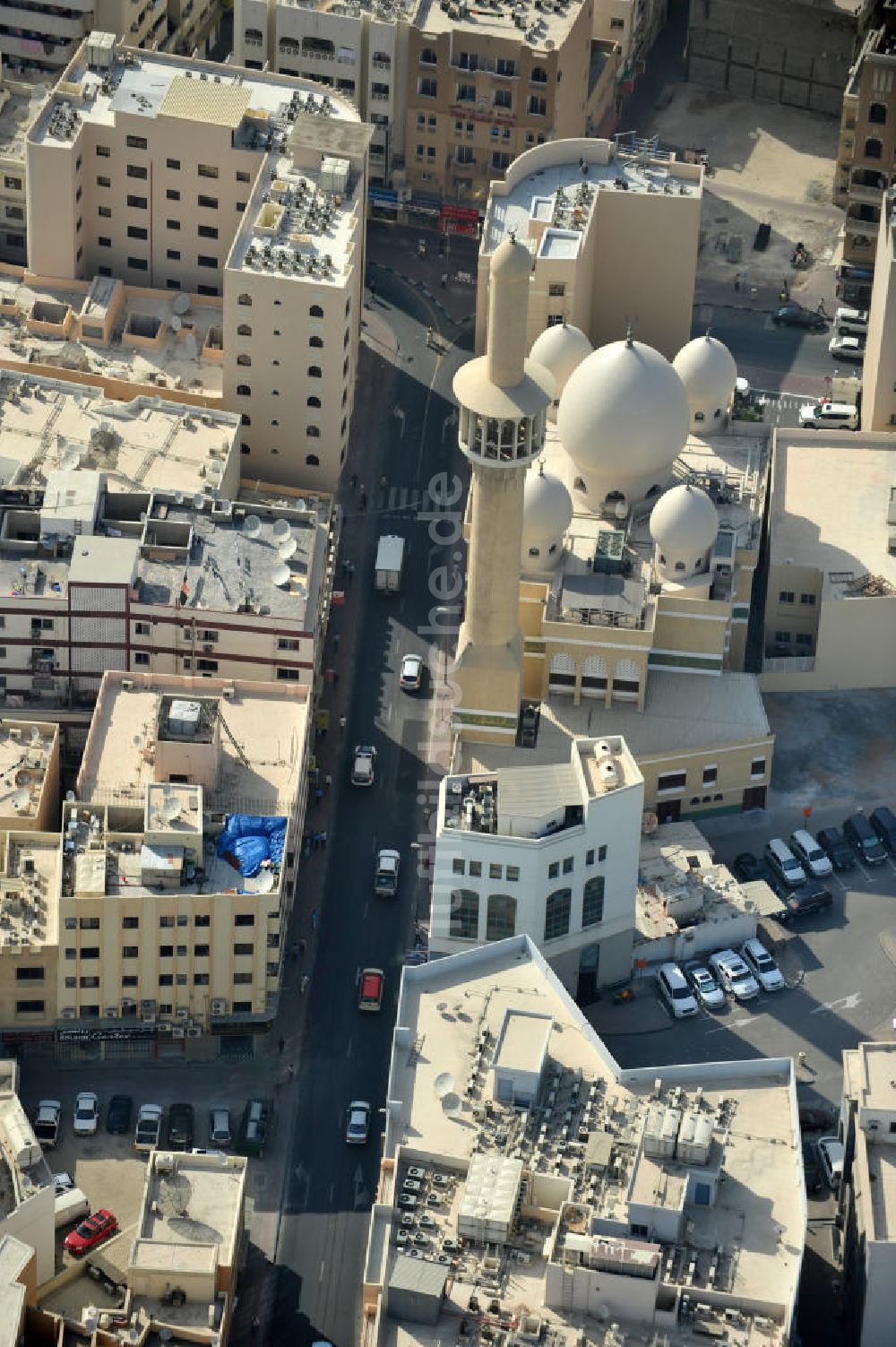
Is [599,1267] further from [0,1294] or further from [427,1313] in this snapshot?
[0,1294]

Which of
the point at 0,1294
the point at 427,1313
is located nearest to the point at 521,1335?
the point at 427,1313

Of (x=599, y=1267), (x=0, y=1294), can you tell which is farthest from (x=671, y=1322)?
(x=0, y=1294)

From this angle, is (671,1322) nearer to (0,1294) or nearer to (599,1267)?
(599,1267)

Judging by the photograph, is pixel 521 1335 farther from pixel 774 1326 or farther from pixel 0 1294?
pixel 0 1294

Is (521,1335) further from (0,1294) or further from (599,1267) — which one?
(0,1294)
